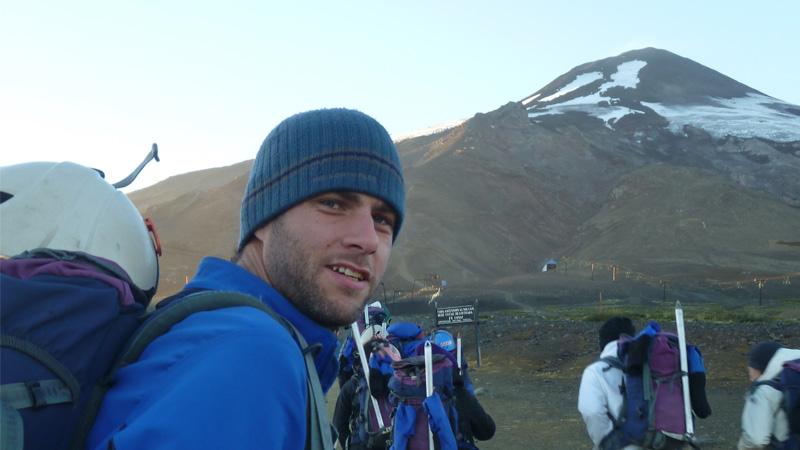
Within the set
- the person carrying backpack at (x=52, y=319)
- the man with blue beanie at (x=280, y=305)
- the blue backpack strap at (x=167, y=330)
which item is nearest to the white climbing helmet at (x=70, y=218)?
the person carrying backpack at (x=52, y=319)

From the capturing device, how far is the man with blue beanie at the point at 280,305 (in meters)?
1.11

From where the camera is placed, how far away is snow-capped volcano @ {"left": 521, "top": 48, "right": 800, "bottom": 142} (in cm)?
11575

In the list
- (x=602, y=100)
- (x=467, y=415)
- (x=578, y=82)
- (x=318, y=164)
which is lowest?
(x=467, y=415)

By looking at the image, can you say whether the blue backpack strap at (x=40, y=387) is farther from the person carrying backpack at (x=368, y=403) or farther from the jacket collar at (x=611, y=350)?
the jacket collar at (x=611, y=350)

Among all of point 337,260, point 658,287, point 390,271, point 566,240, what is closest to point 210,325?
point 337,260

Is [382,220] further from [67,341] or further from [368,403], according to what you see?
[368,403]

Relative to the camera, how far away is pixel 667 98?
138 metres

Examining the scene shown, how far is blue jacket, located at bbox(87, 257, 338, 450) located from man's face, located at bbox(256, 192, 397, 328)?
0.42 metres

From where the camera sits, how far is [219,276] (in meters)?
1.66

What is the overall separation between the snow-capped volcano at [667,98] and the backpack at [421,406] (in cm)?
11290

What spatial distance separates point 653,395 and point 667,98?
144m

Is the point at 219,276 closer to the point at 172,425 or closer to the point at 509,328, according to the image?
the point at 172,425

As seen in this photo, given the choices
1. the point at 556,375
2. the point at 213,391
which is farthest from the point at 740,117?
the point at 213,391

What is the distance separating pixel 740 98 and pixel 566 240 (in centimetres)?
9084
